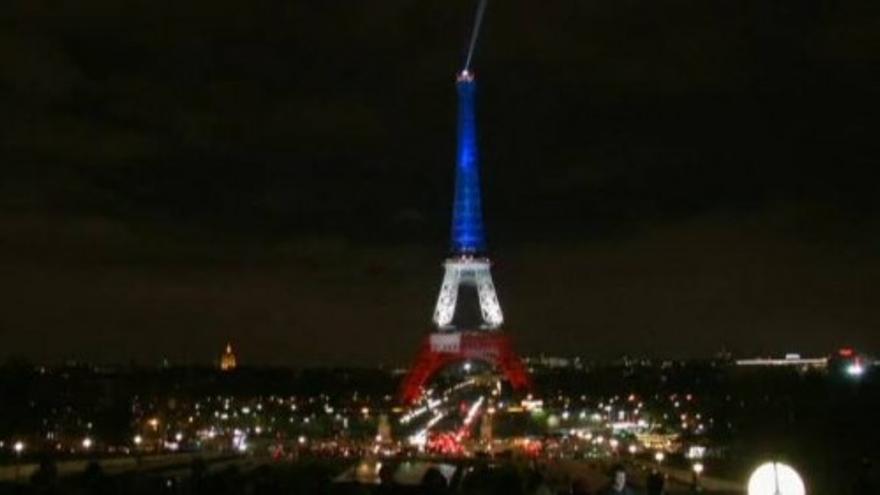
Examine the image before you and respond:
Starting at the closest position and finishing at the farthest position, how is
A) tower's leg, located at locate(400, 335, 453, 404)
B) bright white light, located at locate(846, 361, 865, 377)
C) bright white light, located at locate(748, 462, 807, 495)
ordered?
bright white light, located at locate(748, 462, 807, 495) < bright white light, located at locate(846, 361, 865, 377) < tower's leg, located at locate(400, 335, 453, 404)

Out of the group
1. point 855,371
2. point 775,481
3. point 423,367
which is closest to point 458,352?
point 423,367

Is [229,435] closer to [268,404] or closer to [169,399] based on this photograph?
[169,399]

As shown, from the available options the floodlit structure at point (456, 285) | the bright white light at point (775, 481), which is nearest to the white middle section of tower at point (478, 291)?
the floodlit structure at point (456, 285)

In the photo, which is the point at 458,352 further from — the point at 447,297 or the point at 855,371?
the point at 855,371

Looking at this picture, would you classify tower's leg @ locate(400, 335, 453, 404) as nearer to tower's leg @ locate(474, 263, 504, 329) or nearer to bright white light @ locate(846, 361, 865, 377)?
tower's leg @ locate(474, 263, 504, 329)

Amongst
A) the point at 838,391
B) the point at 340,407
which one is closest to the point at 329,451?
the point at 838,391

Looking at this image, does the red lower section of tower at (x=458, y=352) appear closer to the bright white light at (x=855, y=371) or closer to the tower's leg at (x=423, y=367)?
the tower's leg at (x=423, y=367)

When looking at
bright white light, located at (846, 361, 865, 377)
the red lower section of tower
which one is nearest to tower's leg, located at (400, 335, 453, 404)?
the red lower section of tower
